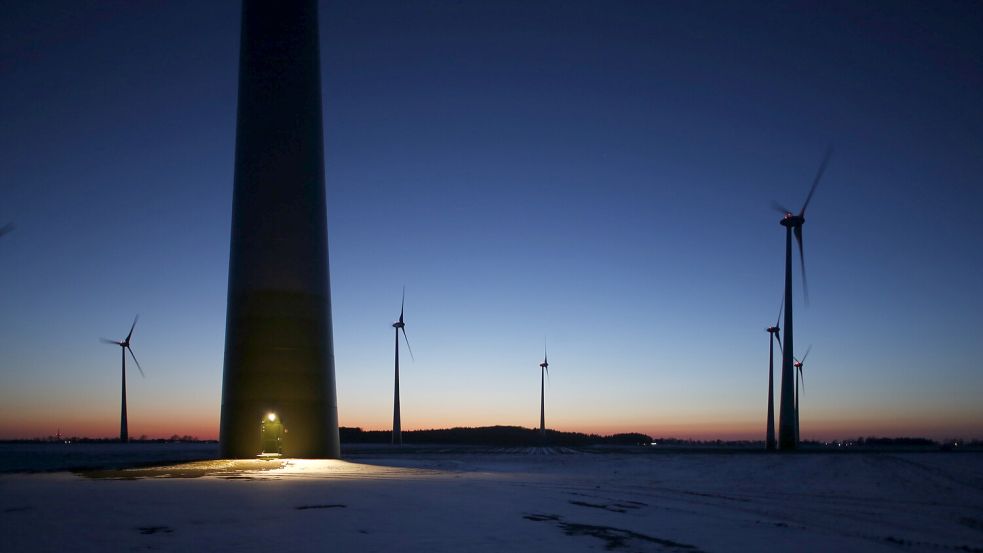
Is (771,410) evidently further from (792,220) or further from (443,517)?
(443,517)

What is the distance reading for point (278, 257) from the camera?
32594mm

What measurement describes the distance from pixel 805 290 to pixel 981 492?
115 feet

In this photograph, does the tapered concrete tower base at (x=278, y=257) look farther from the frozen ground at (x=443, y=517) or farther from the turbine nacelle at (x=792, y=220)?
the turbine nacelle at (x=792, y=220)

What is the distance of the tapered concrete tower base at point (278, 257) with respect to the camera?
31844 millimetres

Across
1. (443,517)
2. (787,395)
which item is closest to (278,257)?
(443,517)

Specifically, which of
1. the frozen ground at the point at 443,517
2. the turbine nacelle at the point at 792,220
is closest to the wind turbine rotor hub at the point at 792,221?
the turbine nacelle at the point at 792,220

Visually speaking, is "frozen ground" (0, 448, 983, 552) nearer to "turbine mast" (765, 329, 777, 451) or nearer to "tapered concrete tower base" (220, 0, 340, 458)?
"tapered concrete tower base" (220, 0, 340, 458)

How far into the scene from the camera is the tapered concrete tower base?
3184 cm

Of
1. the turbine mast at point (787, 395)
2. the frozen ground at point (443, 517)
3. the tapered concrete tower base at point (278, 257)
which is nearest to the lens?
the frozen ground at point (443, 517)

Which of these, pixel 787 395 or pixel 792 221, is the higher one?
pixel 792 221

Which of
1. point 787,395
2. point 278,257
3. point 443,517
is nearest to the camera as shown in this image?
point 443,517

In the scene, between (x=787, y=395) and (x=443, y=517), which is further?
(x=787, y=395)

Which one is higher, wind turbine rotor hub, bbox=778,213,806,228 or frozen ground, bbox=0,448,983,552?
wind turbine rotor hub, bbox=778,213,806,228

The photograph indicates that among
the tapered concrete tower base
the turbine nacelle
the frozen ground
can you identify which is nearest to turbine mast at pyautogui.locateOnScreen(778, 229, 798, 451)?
the turbine nacelle
